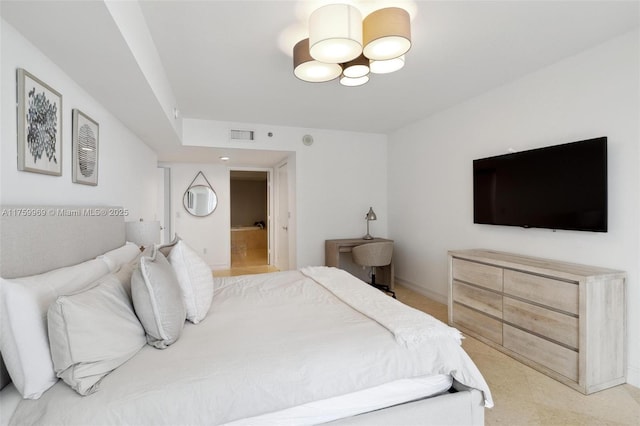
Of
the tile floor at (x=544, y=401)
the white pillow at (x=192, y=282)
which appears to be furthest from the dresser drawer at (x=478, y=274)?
the white pillow at (x=192, y=282)

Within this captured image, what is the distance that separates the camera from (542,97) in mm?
2709

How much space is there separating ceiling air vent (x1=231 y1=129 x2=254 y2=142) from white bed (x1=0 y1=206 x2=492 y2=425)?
113 inches

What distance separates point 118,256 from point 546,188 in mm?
3326

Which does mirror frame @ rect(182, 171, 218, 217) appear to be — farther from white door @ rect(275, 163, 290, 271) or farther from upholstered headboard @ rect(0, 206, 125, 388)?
upholstered headboard @ rect(0, 206, 125, 388)

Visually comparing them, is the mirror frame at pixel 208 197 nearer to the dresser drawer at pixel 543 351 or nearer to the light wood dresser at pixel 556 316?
the light wood dresser at pixel 556 316

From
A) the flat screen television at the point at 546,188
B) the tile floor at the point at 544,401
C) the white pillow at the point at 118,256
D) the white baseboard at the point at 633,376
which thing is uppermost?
the flat screen television at the point at 546,188

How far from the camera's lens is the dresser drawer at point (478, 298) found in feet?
8.68

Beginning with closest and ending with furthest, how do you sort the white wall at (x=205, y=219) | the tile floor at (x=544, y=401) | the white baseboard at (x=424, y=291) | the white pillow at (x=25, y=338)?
the white pillow at (x=25, y=338)
the tile floor at (x=544, y=401)
the white baseboard at (x=424, y=291)
the white wall at (x=205, y=219)

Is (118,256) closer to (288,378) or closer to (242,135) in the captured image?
(288,378)

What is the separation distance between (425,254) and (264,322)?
3.11m

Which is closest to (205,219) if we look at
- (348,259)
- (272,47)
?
(348,259)

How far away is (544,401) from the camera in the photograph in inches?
Result: 77.4

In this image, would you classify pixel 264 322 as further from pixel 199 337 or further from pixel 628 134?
pixel 628 134

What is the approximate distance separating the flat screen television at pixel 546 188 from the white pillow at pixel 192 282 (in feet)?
9.01
